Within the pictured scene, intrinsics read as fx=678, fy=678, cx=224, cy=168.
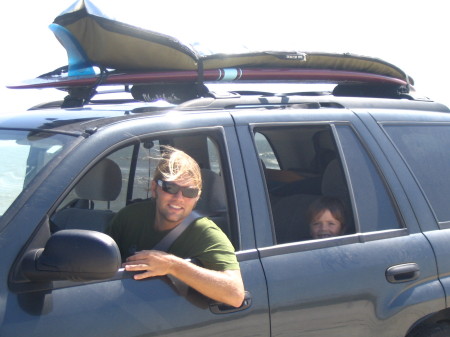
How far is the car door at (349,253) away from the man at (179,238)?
0.23 m

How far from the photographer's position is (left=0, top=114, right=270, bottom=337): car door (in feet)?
7.12

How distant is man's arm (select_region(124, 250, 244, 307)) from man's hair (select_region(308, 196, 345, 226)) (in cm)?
93

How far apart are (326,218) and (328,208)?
67mm

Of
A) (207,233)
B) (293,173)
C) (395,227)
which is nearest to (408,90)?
(293,173)

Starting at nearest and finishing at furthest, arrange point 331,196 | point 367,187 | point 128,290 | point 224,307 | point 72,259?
1. point 72,259
2. point 128,290
3. point 224,307
4. point 367,187
5. point 331,196

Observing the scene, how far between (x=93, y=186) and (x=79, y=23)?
0.75m

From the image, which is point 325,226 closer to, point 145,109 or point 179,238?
point 179,238

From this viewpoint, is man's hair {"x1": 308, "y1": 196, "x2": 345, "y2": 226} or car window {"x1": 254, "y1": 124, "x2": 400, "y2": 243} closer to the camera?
car window {"x1": 254, "y1": 124, "x2": 400, "y2": 243}

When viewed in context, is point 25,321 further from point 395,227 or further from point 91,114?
point 395,227

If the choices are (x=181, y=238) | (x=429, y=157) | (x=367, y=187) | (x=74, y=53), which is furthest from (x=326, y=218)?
Answer: (x=74, y=53)

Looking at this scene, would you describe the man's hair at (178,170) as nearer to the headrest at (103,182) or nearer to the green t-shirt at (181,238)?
the green t-shirt at (181,238)

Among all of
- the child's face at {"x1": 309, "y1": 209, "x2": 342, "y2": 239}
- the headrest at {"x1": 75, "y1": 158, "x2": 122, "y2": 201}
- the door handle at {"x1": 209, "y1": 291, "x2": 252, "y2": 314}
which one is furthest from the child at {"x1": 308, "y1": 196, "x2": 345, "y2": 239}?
the headrest at {"x1": 75, "y1": 158, "x2": 122, "y2": 201}

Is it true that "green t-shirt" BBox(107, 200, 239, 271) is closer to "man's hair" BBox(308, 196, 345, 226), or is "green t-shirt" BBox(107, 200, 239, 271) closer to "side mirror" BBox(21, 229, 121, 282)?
"side mirror" BBox(21, 229, 121, 282)

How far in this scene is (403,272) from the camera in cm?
308
